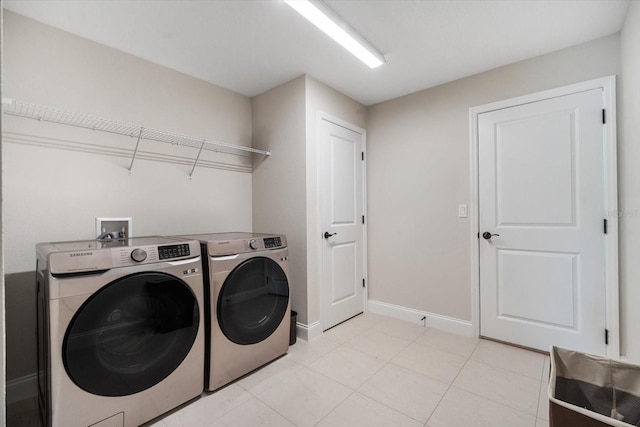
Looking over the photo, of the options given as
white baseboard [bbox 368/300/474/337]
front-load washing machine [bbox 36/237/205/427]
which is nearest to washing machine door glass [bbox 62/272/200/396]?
front-load washing machine [bbox 36/237/205/427]

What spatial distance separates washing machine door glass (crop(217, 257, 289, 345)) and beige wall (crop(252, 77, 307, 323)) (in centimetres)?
44

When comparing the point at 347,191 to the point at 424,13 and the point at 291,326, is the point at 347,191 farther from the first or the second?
the point at 424,13

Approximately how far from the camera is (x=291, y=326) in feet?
8.31

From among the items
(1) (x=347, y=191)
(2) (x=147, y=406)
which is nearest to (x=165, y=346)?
(2) (x=147, y=406)

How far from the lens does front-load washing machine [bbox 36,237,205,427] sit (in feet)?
4.39

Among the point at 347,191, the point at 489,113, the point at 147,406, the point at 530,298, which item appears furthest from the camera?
the point at 347,191

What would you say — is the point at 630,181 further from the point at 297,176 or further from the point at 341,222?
the point at 297,176

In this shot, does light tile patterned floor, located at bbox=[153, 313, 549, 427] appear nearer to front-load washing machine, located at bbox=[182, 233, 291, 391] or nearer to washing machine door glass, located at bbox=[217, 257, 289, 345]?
front-load washing machine, located at bbox=[182, 233, 291, 391]

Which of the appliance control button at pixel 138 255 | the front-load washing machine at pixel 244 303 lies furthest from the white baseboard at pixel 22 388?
the appliance control button at pixel 138 255

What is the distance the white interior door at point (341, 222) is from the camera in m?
2.81

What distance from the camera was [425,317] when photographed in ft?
9.51

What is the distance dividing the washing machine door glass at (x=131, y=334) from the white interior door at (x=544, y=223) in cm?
244

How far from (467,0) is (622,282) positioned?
216 cm

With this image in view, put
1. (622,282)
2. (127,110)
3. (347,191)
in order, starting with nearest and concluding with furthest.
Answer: (622,282), (127,110), (347,191)
